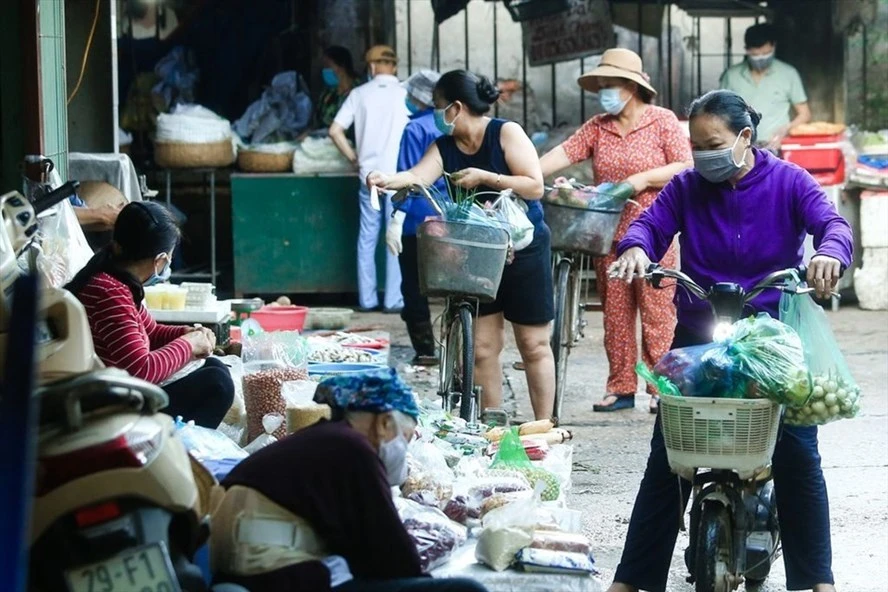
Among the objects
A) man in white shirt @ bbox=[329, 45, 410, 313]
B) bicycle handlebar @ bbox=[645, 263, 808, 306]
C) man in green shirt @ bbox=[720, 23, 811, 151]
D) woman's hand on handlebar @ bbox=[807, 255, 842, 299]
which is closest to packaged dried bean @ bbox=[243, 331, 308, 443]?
bicycle handlebar @ bbox=[645, 263, 808, 306]

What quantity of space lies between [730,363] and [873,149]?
333 inches

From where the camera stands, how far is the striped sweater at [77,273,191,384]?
5781 millimetres

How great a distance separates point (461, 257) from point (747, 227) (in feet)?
5.86

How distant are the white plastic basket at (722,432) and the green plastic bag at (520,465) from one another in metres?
0.88

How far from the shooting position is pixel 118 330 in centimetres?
580

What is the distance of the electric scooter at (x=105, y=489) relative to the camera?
3.63 meters

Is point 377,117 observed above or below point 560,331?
above

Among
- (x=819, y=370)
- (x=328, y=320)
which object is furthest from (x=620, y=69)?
(x=819, y=370)

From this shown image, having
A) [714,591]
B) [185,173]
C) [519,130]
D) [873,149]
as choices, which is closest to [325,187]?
[185,173]

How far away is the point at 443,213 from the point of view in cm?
719

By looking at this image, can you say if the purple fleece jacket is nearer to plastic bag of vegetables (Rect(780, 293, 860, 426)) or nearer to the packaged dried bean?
plastic bag of vegetables (Rect(780, 293, 860, 426))

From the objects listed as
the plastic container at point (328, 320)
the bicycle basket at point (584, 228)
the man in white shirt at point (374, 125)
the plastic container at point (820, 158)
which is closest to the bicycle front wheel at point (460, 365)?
the bicycle basket at point (584, 228)

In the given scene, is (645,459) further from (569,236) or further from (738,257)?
(738,257)

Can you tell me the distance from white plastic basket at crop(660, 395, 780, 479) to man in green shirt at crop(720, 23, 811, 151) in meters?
8.25
